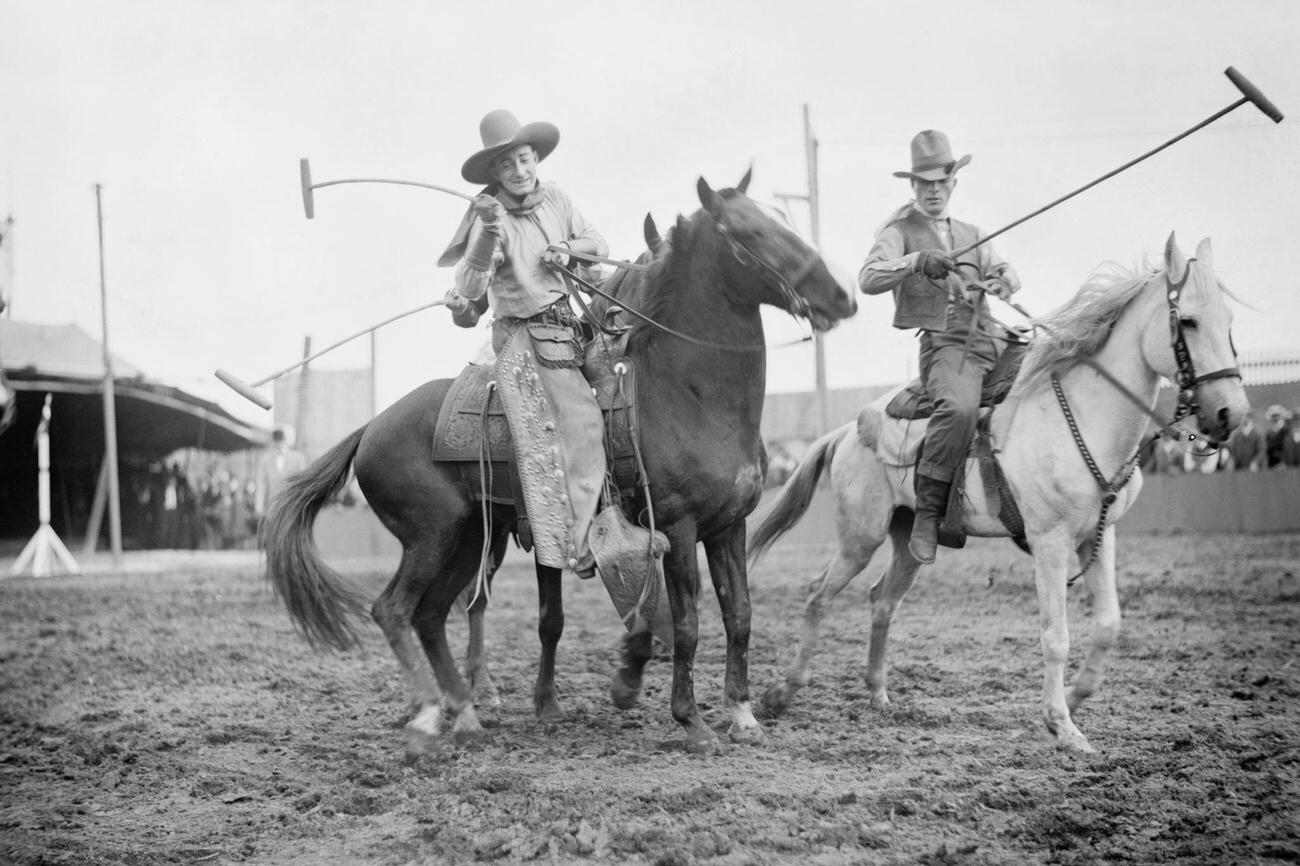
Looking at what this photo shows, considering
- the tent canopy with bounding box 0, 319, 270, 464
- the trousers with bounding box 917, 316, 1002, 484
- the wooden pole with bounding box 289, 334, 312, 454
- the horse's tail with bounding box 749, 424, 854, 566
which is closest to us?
the trousers with bounding box 917, 316, 1002, 484

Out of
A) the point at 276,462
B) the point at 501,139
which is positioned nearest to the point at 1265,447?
the point at 501,139

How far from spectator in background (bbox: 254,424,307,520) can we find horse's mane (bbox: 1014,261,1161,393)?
1586cm

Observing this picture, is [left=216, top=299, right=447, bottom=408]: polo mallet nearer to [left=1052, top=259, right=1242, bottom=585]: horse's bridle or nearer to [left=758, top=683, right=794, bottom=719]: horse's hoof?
[left=758, top=683, right=794, bottom=719]: horse's hoof

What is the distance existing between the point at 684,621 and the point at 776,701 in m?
0.89

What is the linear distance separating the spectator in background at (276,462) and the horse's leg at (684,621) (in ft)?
49.9

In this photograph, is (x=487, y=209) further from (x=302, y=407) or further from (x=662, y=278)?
(x=302, y=407)

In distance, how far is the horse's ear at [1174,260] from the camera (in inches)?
198

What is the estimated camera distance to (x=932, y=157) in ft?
19.1

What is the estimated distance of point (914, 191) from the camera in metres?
6.01

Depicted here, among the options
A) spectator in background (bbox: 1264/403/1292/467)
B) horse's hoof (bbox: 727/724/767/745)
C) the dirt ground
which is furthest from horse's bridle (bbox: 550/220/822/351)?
spectator in background (bbox: 1264/403/1292/467)

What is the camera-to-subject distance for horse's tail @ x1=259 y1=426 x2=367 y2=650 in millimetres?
5852

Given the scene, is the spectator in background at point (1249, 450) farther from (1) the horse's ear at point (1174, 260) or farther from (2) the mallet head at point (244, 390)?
(2) the mallet head at point (244, 390)

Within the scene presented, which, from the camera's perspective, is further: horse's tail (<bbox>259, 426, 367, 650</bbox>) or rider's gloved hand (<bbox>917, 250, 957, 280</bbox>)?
horse's tail (<bbox>259, 426, 367, 650</bbox>)

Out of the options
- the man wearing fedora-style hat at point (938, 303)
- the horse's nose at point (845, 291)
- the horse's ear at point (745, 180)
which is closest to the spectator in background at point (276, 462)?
the man wearing fedora-style hat at point (938, 303)
